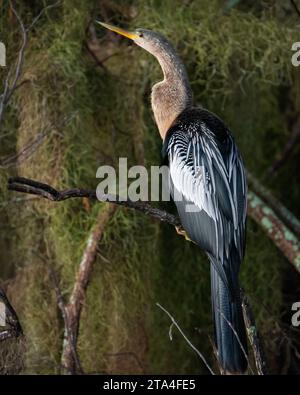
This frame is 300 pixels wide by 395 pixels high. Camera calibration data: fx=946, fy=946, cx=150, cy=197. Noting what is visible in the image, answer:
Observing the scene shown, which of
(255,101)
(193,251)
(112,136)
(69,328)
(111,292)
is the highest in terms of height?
(255,101)

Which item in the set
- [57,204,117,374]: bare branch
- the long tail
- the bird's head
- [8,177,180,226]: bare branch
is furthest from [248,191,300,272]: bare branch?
[8,177,180,226]: bare branch

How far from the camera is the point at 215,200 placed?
2686mm

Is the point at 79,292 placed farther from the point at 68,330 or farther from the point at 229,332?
the point at 229,332

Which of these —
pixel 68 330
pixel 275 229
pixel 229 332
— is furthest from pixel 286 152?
pixel 229 332

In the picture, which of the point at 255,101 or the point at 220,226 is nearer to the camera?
the point at 220,226

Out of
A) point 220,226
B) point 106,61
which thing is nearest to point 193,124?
point 220,226

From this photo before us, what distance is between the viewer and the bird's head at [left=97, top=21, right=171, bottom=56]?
3197 millimetres

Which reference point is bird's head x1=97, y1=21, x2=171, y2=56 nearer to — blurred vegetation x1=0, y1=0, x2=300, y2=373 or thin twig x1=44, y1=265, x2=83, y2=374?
blurred vegetation x1=0, y1=0, x2=300, y2=373

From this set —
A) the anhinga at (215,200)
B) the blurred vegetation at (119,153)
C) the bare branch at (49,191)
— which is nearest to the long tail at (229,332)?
the anhinga at (215,200)

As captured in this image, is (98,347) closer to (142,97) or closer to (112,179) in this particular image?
(112,179)

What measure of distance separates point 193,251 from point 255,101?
66 cm

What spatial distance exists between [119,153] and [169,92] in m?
0.42

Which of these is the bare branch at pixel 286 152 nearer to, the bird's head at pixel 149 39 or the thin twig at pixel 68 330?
the bird's head at pixel 149 39

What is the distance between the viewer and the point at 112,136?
3506mm
